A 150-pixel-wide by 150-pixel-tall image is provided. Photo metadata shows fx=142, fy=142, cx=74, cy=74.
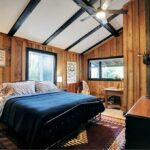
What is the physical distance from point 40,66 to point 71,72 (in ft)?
5.37

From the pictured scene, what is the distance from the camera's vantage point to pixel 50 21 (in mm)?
4062

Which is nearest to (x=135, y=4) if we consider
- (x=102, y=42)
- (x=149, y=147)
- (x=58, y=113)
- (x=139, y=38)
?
(x=139, y=38)

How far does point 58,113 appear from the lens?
2.35 meters

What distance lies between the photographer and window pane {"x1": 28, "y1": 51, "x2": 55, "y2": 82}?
16.0 ft

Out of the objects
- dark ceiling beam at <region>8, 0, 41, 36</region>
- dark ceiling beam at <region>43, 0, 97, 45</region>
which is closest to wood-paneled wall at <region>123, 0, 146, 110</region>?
dark ceiling beam at <region>43, 0, 97, 45</region>

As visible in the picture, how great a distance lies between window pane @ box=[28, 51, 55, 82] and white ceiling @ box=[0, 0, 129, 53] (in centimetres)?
54

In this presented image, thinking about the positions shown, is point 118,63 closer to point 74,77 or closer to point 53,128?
point 74,77

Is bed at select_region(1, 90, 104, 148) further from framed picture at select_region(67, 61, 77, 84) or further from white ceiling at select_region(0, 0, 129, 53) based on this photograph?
framed picture at select_region(67, 61, 77, 84)

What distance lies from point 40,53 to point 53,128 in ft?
11.0

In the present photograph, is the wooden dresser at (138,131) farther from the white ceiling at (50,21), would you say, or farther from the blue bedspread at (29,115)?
the white ceiling at (50,21)

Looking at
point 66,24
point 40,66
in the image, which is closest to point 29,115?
point 66,24

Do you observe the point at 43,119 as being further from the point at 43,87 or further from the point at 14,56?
the point at 14,56

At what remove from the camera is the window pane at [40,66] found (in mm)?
4863

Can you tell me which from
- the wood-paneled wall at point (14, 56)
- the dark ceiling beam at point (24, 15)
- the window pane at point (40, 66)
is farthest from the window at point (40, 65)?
the dark ceiling beam at point (24, 15)
